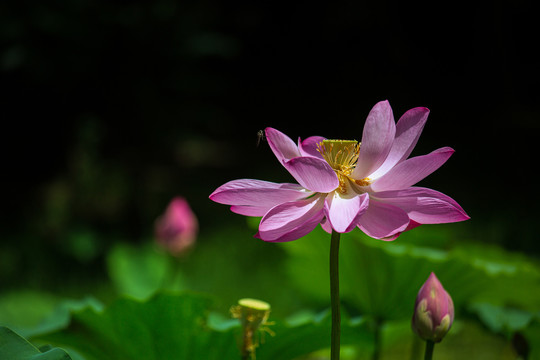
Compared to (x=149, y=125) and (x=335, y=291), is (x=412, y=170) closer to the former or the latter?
(x=335, y=291)

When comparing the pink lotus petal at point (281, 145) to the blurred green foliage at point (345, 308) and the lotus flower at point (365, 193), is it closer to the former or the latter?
the lotus flower at point (365, 193)

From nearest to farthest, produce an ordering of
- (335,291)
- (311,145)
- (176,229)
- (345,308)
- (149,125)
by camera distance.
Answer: (335,291) → (311,145) → (345,308) → (176,229) → (149,125)

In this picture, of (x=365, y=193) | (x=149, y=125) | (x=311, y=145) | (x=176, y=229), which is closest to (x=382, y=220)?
(x=365, y=193)

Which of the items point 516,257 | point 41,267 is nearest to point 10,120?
point 41,267

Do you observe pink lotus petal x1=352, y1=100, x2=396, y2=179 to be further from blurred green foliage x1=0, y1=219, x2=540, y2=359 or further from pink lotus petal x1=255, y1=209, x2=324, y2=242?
blurred green foliage x1=0, y1=219, x2=540, y2=359

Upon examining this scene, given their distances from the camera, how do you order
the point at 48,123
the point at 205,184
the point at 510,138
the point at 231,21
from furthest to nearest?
1. the point at 231,21
2. the point at 510,138
3. the point at 205,184
4. the point at 48,123

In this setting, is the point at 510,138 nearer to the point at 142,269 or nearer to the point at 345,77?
the point at 345,77
